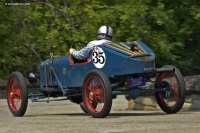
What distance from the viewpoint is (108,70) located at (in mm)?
11055

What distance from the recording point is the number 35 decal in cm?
1105

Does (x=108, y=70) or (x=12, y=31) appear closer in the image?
(x=108, y=70)

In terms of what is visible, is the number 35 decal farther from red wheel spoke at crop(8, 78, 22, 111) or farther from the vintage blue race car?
red wheel spoke at crop(8, 78, 22, 111)

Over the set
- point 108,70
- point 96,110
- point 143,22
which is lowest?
point 96,110

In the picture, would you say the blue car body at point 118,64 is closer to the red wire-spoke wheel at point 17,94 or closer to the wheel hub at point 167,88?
the wheel hub at point 167,88

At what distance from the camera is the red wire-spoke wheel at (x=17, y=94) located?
40.2 feet

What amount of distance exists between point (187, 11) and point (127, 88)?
712cm

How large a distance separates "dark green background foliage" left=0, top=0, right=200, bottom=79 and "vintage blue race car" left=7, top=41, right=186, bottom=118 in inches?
204

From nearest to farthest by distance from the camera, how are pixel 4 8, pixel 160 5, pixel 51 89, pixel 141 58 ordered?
1. pixel 141 58
2. pixel 51 89
3. pixel 160 5
4. pixel 4 8

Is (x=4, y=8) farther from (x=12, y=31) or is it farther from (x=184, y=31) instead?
(x=184, y=31)

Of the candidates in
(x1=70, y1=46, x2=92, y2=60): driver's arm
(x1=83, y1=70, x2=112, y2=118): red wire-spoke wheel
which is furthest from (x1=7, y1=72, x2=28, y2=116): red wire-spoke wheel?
(x1=83, y1=70, x2=112, y2=118): red wire-spoke wheel

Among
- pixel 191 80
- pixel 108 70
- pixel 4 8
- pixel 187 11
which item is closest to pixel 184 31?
pixel 187 11

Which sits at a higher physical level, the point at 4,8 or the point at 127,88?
the point at 4,8

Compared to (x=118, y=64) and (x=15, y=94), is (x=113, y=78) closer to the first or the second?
(x=118, y=64)
